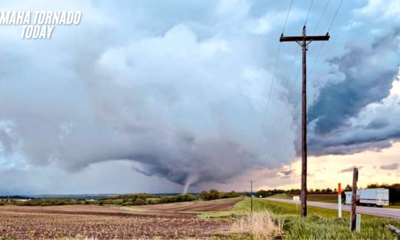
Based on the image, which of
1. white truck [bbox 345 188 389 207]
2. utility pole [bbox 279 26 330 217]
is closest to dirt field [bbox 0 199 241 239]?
utility pole [bbox 279 26 330 217]

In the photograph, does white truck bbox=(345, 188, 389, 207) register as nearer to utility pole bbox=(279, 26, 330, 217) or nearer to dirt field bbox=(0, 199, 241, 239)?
dirt field bbox=(0, 199, 241, 239)

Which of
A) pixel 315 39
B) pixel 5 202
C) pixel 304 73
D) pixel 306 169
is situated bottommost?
pixel 5 202

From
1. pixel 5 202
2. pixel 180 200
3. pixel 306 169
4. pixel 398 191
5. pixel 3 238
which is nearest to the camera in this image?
pixel 3 238

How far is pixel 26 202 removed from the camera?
83.8 m

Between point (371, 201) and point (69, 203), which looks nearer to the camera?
point (371, 201)

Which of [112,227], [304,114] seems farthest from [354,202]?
[112,227]

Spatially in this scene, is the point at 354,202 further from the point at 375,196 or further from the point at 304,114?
the point at 375,196

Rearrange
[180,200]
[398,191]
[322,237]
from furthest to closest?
1. [180,200]
2. [398,191]
3. [322,237]

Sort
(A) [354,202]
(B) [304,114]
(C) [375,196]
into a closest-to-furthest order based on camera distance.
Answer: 1. (A) [354,202]
2. (B) [304,114]
3. (C) [375,196]

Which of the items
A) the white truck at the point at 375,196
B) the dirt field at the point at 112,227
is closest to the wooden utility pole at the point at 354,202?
the dirt field at the point at 112,227

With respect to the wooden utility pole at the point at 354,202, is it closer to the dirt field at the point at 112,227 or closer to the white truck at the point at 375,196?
the dirt field at the point at 112,227

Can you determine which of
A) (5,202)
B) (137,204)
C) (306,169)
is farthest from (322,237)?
(5,202)

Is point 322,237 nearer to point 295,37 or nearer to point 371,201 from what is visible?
point 295,37

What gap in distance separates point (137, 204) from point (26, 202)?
22239mm
